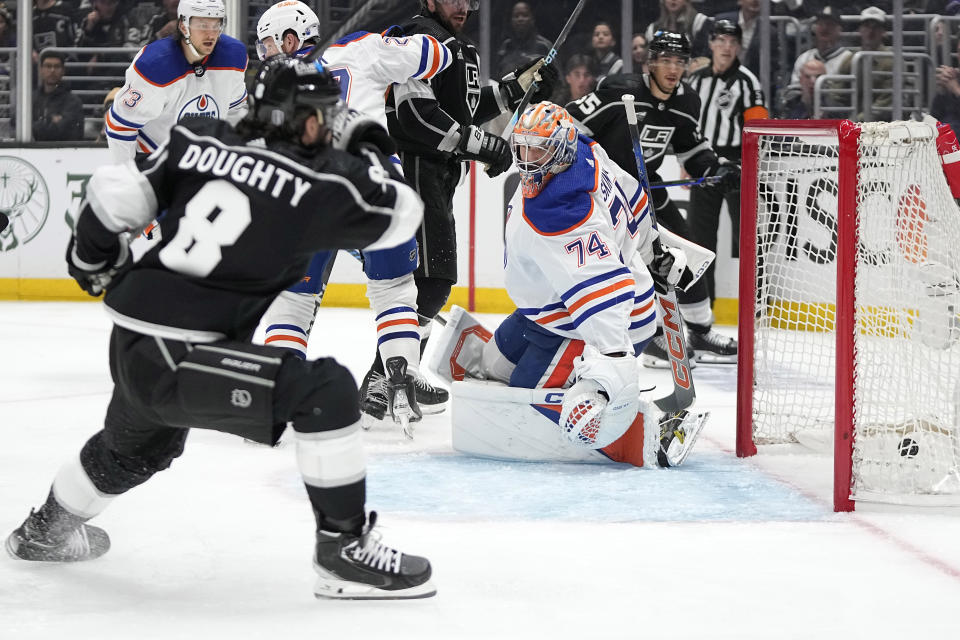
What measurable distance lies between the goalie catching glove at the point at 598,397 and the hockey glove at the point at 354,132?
0.85 meters

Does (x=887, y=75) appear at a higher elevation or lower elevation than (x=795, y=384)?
higher

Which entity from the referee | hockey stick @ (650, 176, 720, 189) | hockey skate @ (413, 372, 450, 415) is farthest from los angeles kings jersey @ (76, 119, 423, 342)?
the referee

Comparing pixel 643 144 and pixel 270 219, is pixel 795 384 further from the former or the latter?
pixel 270 219

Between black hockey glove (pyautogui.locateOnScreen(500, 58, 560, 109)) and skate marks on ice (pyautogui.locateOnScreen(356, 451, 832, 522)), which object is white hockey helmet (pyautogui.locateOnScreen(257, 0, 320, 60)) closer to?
black hockey glove (pyautogui.locateOnScreen(500, 58, 560, 109))

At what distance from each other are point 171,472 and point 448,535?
80 centimetres

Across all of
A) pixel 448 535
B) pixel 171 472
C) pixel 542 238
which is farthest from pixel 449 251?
pixel 448 535

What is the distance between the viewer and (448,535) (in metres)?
2.27

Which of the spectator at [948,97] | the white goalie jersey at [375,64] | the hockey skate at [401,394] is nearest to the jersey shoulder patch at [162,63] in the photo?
the white goalie jersey at [375,64]

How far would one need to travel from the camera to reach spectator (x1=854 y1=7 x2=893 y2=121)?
19.8 ft

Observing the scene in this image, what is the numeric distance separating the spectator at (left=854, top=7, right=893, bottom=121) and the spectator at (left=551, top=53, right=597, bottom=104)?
1.27m

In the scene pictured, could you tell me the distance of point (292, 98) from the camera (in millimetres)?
1802

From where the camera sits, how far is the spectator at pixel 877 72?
6.02 m

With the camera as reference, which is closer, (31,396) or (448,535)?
(448,535)

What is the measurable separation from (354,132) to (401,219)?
156 mm
